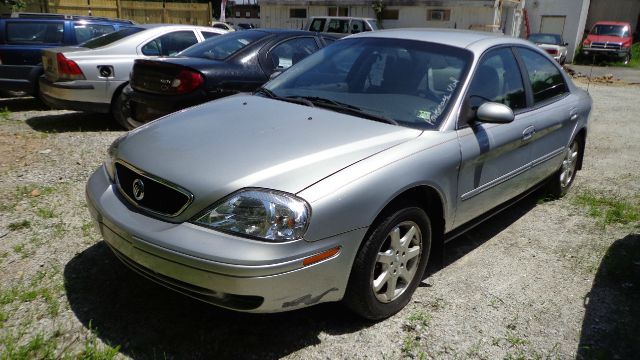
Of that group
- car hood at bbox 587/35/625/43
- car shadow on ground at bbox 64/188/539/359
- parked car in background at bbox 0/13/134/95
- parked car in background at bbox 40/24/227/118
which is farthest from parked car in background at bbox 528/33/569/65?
car shadow on ground at bbox 64/188/539/359

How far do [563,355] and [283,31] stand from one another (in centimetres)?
503

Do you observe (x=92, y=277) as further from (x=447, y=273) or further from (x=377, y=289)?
(x=447, y=273)

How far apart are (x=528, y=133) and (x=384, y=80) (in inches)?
48.4

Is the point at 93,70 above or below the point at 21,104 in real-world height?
above

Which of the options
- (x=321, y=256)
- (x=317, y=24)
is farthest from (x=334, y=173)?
(x=317, y=24)

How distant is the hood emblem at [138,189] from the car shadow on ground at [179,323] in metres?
0.70

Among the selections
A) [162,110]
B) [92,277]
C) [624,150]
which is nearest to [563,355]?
[92,277]

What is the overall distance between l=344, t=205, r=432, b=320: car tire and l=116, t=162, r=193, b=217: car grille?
93 centimetres

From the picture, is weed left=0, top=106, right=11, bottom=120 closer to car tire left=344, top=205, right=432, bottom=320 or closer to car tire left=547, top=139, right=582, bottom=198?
car tire left=344, top=205, right=432, bottom=320

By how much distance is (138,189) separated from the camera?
2639 mm

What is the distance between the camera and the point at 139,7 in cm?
1806

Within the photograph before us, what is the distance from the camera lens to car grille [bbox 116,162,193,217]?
8.05ft

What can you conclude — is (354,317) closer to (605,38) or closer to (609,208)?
(609,208)

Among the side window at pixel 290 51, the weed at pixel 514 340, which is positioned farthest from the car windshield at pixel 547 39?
the weed at pixel 514 340
